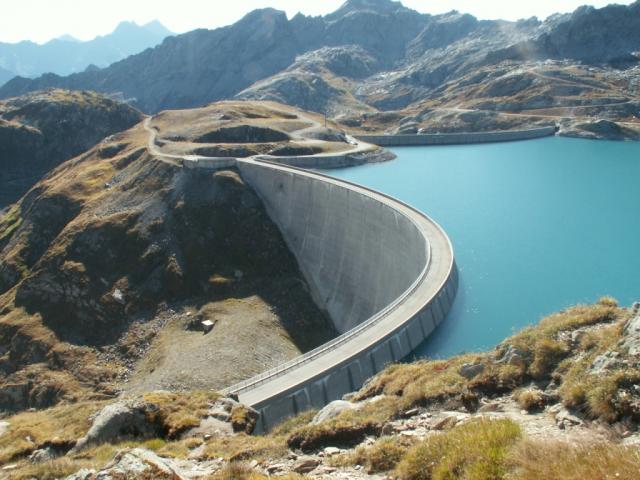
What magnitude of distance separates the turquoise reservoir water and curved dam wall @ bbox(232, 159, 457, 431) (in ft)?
10.9

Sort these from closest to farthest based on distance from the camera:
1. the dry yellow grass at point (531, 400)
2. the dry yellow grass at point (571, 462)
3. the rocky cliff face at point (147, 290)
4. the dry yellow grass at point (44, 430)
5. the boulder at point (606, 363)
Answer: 1. the dry yellow grass at point (571, 462)
2. the boulder at point (606, 363)
3. the dry yellow grass at point (531, 400)
4. the dry yellow grass at point (44, 430)
5. the rocky cliff face at point (147, 290)

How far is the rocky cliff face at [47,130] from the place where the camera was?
17000 centimetres

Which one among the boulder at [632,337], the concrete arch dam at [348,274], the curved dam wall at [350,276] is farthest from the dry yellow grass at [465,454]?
the curved dam wall at [350,276]

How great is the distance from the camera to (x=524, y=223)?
6638 centimetres

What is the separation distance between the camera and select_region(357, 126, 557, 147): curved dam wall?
12912 cm

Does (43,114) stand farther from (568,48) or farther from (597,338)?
(597,338)

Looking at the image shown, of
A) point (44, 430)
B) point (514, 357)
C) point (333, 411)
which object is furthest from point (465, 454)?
point (44, 430)

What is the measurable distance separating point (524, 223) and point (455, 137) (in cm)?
7089

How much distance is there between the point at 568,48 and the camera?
194 meters

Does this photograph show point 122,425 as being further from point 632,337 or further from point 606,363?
point 632,337

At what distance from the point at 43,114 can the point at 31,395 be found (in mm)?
144424

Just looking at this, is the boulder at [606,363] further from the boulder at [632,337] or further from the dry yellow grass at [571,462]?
the dry yellow grass at [571,462]

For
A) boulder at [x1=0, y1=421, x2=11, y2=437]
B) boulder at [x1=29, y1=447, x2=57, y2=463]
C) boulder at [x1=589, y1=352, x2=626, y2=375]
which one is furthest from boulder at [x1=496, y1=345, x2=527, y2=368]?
boulder at [x1=0, y1=421, x2=11, y2=437]

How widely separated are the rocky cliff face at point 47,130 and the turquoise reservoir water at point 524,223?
359ft
